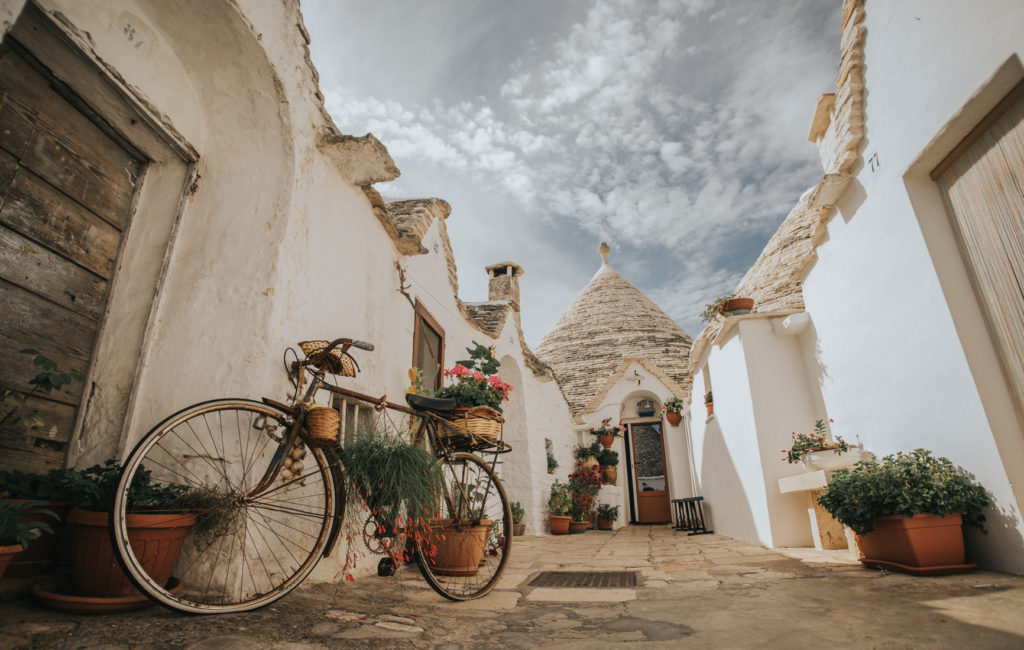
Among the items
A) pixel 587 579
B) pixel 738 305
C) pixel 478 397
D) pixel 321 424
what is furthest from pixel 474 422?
pixel 738 305

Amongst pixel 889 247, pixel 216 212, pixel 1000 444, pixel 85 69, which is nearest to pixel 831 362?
pixel 889 247

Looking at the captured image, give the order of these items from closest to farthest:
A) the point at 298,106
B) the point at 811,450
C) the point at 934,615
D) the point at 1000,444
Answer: the point at 934,615 < the point at 1000,444 < the point at 298,106 < the point at 811,450

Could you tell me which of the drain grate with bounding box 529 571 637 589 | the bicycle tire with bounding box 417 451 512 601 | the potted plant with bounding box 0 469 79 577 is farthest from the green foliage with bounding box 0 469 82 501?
the drain grate with bounding box 529 571 637 589

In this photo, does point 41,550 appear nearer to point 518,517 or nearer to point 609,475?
point 518,517

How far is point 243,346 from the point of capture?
2523 mm

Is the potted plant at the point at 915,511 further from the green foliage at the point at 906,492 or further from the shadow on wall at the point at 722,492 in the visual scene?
the shadow on wall at the point at 722,492

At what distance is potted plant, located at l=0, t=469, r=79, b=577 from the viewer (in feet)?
6.14

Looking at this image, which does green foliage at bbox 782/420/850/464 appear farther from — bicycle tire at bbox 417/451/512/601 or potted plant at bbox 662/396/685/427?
potted plant at bbox 662/396/685/427

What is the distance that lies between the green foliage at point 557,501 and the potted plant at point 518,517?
37.8 inches

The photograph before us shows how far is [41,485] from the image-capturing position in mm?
1945

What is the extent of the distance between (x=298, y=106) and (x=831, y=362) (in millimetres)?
5007

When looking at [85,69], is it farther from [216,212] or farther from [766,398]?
[766,398]

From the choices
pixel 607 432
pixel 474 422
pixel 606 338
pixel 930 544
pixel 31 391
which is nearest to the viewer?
pixel 31 391

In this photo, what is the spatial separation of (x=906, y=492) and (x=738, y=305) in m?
3.35
